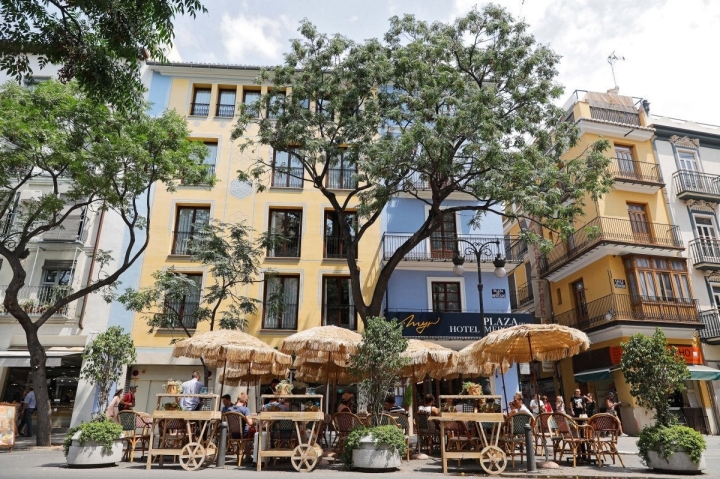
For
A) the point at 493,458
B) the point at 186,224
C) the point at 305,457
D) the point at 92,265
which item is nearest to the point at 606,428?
the point at 493,458

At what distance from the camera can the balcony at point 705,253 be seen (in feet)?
70.1

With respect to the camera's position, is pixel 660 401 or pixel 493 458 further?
pixel 660 401

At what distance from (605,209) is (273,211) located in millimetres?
14846

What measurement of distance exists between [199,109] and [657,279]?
2164 centimetres

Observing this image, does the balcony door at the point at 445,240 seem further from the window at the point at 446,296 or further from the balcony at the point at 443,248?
the window at the point at 446,296

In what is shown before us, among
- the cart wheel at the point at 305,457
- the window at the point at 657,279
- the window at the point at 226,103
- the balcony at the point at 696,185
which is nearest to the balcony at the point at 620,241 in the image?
the window at the point at 657,279

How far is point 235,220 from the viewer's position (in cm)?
2056

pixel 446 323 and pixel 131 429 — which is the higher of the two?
pixel 446 323

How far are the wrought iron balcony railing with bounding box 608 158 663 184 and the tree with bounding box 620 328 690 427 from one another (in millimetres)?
15798

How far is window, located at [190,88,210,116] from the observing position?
2250 centimetres

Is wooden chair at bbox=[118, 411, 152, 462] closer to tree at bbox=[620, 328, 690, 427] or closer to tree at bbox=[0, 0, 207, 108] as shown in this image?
tree at bbox=[0, 0, 207, 108]

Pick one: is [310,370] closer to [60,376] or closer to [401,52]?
[401,52]

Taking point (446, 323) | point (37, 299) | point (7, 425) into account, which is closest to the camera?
point (7, 425)

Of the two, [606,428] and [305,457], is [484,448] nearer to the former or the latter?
[606,428]
